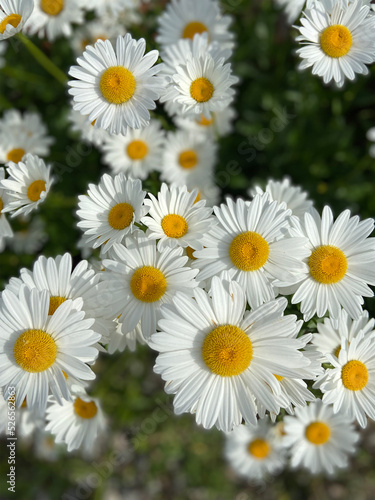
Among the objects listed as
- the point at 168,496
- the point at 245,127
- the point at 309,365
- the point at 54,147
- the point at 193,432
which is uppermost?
the point at 245,127

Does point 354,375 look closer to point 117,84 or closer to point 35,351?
point 35,351

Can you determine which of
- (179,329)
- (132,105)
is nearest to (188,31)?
(132,105)

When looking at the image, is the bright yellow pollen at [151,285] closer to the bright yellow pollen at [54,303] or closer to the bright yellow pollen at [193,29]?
the bright yellow pollen at [54,303]

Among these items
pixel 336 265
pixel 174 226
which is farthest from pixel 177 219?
pixel 336 265

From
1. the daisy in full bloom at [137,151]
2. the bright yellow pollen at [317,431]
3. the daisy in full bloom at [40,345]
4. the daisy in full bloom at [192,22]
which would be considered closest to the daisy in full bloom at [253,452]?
the bright yellow pollen at [317,431]

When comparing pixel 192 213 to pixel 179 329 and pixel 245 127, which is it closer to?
pixel 179 329

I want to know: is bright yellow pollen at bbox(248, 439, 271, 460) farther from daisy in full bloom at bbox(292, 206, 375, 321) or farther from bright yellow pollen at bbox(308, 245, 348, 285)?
bright yellow pollen at bbox(308, 245, 348, 285)
